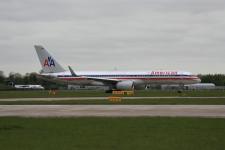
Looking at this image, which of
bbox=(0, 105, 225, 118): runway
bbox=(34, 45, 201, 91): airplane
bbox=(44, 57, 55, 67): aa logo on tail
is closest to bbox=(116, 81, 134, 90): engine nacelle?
bbox=(34, 45, 201, 91): airplane

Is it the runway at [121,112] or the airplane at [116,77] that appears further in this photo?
the airplane at [116,77]

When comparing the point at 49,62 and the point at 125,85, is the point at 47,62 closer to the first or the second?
the point at 49,62

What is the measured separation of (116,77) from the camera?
8781cm

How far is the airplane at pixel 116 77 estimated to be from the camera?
279ft

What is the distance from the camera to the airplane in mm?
85188

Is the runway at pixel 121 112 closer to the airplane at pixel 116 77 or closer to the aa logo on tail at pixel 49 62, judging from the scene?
the airplane at pixel 116 77

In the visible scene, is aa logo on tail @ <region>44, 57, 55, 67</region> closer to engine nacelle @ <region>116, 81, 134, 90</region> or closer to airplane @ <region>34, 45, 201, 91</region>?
airplane @ <region>34, 45, 201, 91</region>
